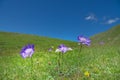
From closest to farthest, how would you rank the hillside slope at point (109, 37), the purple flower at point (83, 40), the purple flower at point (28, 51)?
the purple flower at point (28, 51) < the purple flower at point (83, 40) < the hillside slope at point (109, 37)

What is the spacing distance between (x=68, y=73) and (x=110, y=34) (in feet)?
216

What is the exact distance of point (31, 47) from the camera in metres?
5.01

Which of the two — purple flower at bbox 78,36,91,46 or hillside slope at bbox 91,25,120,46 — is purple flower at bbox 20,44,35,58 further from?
hillside slope at bbox 91,25,120,46

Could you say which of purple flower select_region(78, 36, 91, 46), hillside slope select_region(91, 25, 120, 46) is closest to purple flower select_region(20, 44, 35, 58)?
purple flower select_region(78, 36, 91, 46)

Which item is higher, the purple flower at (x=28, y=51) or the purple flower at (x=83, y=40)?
the purple flower at (x=83, y=40)

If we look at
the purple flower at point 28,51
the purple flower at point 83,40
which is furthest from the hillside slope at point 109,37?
Answer: the purple flower at point 28,51

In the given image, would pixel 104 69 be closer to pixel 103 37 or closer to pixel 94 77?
pixel 94 77

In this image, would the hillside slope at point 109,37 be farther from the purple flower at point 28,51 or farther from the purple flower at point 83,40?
the purple flower at point 28,51

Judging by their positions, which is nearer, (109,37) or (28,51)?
(28,51)

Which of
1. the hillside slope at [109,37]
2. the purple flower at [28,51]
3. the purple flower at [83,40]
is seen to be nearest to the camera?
the purple flower at [28,51]

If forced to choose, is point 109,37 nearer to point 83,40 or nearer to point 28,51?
point 83,40

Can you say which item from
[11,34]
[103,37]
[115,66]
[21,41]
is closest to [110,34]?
[103,37]

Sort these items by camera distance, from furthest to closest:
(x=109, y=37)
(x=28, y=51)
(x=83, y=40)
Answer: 1. (x=109, y=37)
2. (x=83, y=40)
3. (x=28, y=51)

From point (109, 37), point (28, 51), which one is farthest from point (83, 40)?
point (109, 37)
